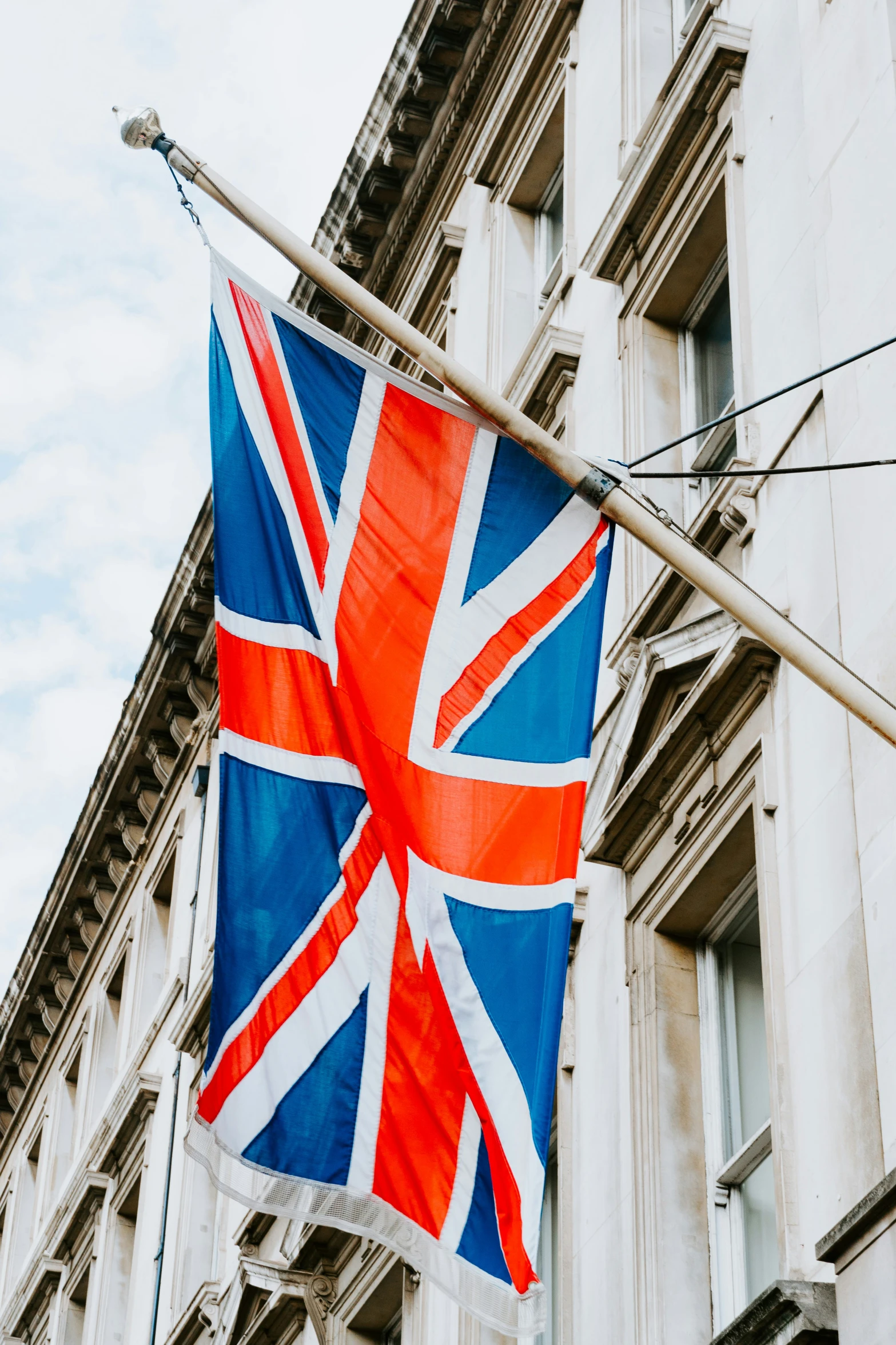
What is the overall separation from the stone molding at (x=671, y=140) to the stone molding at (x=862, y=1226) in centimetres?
817

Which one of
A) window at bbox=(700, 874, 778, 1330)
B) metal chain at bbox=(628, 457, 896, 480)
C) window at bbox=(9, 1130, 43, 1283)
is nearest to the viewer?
metal chain at bbox=(628, 457, 896, 480)

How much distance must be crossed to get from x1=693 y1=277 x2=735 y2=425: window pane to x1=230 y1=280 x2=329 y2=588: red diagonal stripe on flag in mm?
5054

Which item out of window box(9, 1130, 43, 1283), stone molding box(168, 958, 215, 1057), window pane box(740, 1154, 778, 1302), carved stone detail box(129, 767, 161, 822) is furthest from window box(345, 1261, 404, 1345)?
window box(9, 1130, 43, 1283)

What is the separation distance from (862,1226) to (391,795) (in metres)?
2.34

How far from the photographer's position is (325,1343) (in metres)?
15.4

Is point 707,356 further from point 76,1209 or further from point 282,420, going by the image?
point 76,1209

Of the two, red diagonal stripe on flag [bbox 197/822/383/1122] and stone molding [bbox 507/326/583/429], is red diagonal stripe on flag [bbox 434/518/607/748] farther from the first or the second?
stone molding [bbox 507/326/583/429]

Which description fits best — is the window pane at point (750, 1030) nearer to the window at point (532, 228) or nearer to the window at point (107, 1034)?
the window at point (532, 228)

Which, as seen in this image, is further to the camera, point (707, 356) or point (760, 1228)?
point (707, 356)

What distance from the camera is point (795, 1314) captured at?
25.4ft

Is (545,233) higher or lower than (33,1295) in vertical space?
higher

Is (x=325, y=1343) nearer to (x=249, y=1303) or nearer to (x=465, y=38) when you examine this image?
(x=249, y=1303)

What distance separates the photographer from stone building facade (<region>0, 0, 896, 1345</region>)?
8891mm

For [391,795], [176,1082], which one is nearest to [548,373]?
[391,795]
